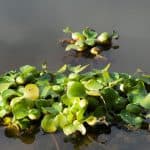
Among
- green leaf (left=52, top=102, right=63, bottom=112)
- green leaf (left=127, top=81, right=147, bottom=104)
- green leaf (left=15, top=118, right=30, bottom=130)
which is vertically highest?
green leaf (left=127, top=81, right=147, bottom=104)

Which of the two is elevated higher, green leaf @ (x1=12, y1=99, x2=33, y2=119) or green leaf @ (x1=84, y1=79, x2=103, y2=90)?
green leaf @ (x1=84, y1=79, x2=103, y2=90)

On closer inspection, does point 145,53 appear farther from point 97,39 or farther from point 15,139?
point 15,139

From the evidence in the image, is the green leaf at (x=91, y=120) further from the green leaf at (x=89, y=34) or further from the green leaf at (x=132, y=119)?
the green leaf at (x=89, y=34)

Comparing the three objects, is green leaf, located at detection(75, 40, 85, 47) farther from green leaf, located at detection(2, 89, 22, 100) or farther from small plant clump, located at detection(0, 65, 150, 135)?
green leaf, located at detection(2, 89, 22, 100)

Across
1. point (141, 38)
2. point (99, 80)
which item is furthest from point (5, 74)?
point (141, 38)

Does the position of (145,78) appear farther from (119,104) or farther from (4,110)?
(4,110)

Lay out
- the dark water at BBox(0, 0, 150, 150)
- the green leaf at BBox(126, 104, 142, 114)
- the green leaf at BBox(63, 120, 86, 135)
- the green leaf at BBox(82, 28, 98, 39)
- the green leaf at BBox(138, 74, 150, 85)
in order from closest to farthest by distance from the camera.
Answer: the green leaf at BBox(63, 120, 86, 135) < the green leaf at BBox(126, 104, 142, 114) < the green leaf at BBox(138, 74, 150, 85) < the dark water at BBox(0, 0, 150, 150) < the green leaf at BBox(82, 28, 98, 39)

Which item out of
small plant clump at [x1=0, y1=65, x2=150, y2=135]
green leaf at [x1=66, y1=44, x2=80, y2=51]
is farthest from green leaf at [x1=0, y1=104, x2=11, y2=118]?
green leaf at [x1=66, y1=44, x2=80, y2=51]
